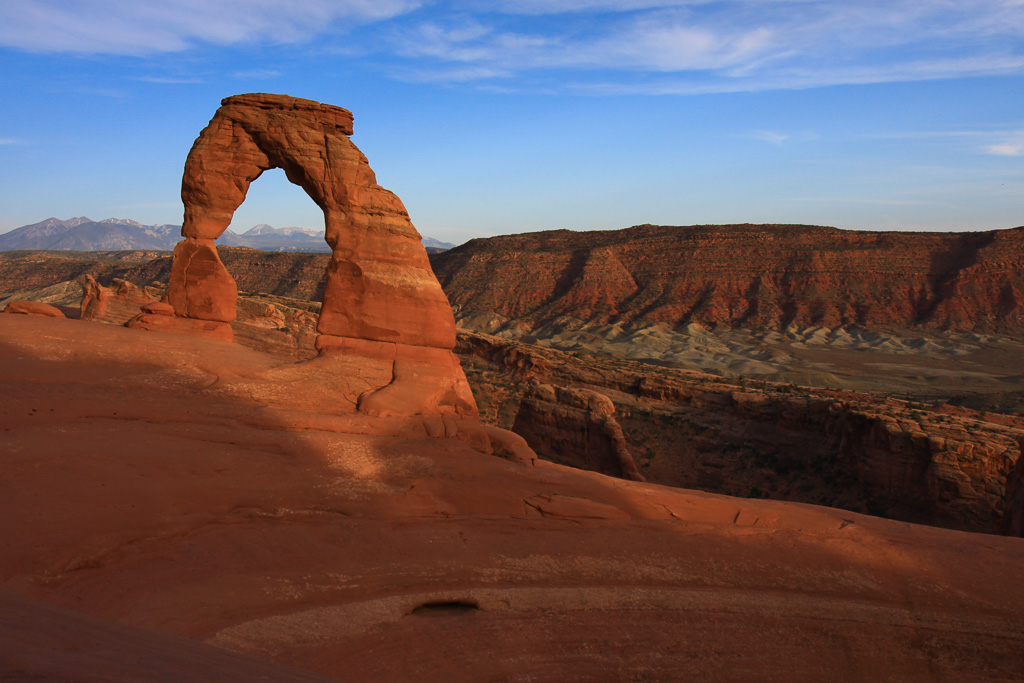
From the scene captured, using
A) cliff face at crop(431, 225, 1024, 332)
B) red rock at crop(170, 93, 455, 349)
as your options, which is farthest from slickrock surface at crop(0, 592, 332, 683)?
cliff face at crop(431, 225, 1024, 332)

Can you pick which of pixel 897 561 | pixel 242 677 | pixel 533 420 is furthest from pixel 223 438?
pixel 533 420

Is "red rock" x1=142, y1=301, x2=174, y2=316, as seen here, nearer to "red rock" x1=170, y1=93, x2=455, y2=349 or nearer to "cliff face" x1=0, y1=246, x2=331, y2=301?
"red rock" x1=170, y1=93, x2=455, y2=349

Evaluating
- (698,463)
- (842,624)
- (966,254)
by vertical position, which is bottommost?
(698,463)

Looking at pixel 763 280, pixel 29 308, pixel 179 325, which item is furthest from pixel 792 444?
pixel 763 280

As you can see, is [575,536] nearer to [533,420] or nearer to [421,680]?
[421,680]

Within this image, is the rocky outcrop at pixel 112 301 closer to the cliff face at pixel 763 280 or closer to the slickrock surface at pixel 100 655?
the slickrock surface at pixel 100 655

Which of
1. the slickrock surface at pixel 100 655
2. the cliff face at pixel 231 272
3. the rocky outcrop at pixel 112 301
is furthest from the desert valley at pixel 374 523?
the cliff face at pixel 231 272

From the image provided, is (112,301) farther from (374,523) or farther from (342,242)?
(374,523)
